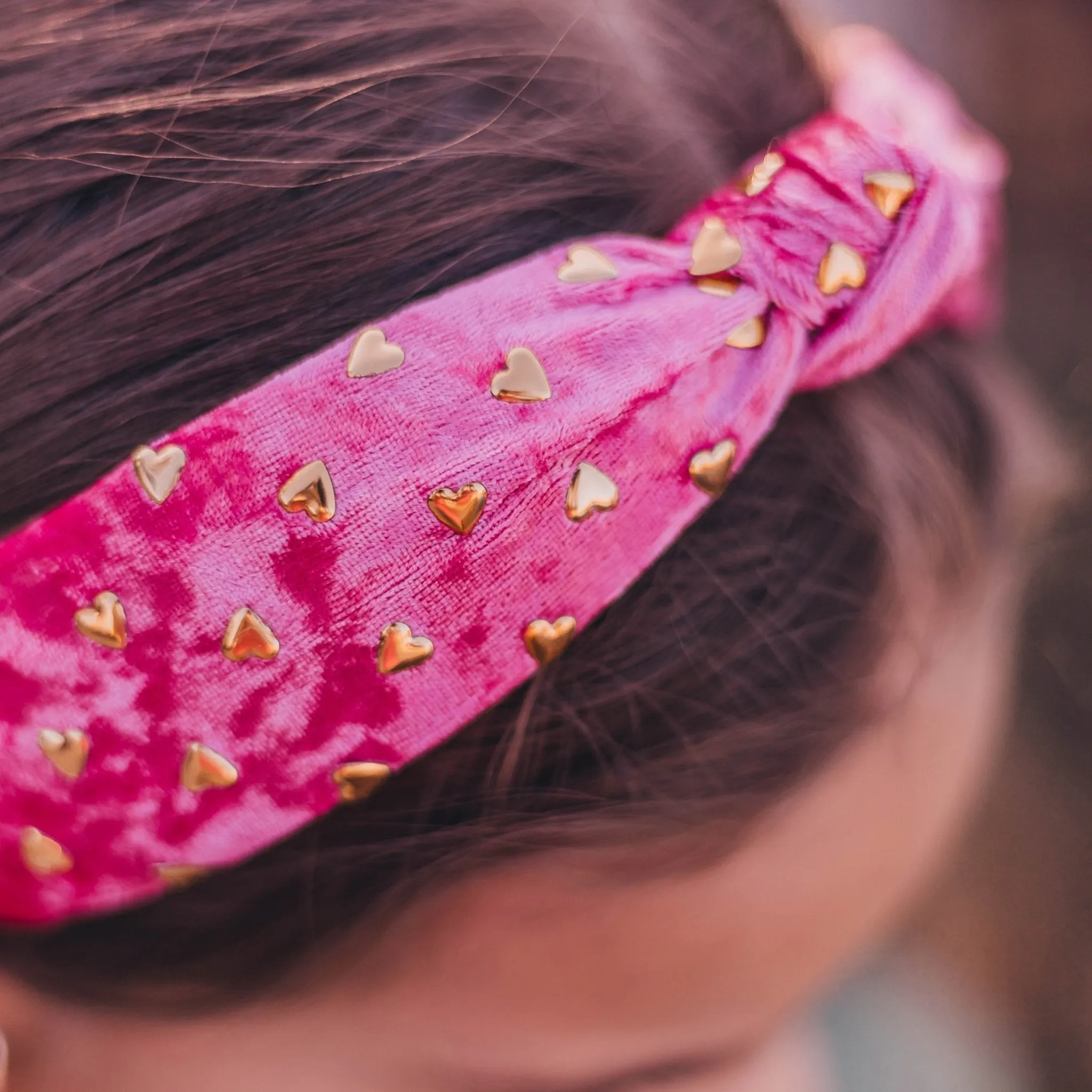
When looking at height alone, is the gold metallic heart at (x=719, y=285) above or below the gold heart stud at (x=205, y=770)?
above

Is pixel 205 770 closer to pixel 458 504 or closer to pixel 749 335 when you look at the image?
pixel 458 504

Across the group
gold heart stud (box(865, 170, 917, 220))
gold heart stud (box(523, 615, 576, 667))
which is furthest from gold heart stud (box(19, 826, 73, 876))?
gold heart stud (box(865, 170, 917, 220))

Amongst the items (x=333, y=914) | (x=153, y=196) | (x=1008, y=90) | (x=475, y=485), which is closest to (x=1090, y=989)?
(x=1008, y=90)

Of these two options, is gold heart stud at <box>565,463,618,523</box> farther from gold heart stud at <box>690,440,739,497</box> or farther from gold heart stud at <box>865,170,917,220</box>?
gold heart stud at <box>865,170,917,220</box>

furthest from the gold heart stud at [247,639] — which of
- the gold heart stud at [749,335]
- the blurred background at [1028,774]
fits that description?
the blurred background at [1028,774]

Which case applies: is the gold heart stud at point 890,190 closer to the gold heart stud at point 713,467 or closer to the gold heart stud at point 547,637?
the gold heart stud at point 713,467

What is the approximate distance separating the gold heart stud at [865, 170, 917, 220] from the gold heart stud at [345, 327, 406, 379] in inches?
9.1

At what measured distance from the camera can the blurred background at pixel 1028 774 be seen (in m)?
1.40

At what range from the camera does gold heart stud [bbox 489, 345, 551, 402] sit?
41cm

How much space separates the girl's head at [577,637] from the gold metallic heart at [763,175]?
23mm

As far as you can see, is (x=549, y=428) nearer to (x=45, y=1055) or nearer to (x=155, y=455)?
(x=155, y=455)

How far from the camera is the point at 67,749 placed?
441mm

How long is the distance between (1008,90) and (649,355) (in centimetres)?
138

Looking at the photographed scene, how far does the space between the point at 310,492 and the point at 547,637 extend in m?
0.11
